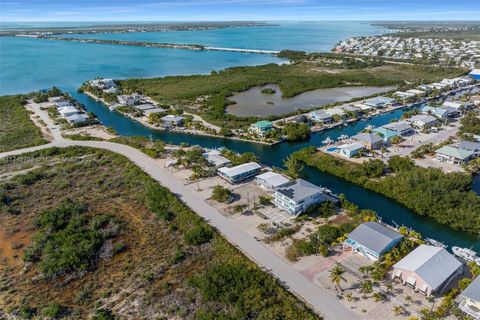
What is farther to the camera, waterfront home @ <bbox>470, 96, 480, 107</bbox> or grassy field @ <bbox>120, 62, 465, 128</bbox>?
grassy field @ <bbox>120, 62, 465, 128</bbox>

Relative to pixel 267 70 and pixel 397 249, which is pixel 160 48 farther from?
pixel 397 249

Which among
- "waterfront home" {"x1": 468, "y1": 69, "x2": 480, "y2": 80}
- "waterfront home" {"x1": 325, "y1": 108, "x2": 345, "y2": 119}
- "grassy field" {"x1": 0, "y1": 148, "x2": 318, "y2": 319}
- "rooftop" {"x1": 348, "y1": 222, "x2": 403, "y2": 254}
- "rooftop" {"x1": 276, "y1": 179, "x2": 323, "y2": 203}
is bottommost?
"grassy field" {"x1": 0, "y1": 148, "x2": 318, "y2": 319}

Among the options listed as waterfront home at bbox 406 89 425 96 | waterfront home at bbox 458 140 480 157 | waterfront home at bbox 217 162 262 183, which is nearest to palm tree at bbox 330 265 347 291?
waterfront home at bbox 217 162 262 183

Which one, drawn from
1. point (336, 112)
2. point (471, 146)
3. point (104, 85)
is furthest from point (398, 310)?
point (104, 85)

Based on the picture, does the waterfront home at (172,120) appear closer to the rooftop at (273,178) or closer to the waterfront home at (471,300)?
the rooftop at (273,178)

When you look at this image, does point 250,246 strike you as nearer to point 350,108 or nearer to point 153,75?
point 350,108

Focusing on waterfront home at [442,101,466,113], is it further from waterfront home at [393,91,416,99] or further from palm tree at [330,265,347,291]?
palm tree at [330,265,347,291]
